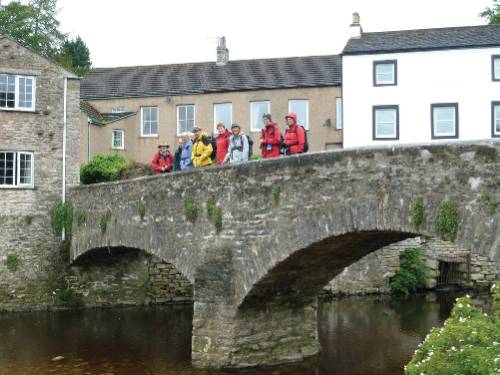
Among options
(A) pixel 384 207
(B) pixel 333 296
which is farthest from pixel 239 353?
(B) pixel 333 296

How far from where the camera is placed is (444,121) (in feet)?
95.8

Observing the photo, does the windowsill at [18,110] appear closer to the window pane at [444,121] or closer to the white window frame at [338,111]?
the white window frame at [338,111]

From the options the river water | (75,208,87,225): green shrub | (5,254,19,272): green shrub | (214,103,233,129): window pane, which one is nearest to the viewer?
the river water

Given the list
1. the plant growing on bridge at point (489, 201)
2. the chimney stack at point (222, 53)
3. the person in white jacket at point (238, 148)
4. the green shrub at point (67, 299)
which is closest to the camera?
the plant growing on bridge at point (489, 201)

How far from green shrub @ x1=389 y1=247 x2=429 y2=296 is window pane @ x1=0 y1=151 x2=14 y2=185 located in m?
13.6

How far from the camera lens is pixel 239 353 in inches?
571

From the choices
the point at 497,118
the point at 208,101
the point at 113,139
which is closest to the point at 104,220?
the point at 113,139

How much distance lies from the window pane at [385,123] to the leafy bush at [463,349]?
2212cm

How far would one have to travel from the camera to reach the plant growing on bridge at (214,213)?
48.2 ft

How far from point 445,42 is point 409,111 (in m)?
3.17

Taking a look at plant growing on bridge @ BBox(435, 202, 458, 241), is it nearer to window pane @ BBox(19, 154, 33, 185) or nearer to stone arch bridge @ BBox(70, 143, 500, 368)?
stone arch bridge @ BBox(70, 143, 500, 368)

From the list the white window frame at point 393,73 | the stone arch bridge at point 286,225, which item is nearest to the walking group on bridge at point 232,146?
the stone arch bridge at point 286,225

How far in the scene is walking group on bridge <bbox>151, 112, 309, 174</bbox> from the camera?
14422 mm

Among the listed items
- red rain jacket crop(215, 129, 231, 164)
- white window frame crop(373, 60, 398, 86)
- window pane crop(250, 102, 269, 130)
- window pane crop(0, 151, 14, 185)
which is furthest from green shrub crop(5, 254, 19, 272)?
white window frame crop(373, 60, 398, 86)
